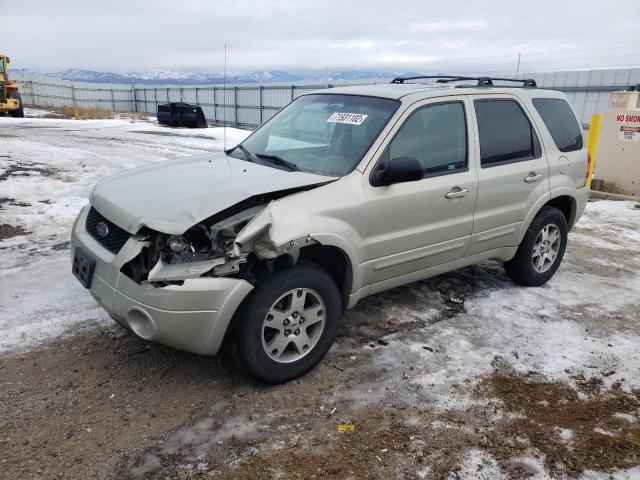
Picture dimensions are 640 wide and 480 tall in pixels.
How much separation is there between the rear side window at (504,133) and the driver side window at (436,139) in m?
0.24

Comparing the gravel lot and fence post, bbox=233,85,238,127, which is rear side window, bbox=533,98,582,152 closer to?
the gravel lot

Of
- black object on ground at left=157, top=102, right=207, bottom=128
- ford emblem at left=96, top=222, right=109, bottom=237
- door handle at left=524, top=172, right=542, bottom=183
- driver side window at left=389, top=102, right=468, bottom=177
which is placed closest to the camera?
ford emblem at left=96, top=222, right=109, bottom=237

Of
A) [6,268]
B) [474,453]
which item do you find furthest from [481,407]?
[6,268]

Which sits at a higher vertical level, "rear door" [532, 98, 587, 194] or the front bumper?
"rear door" [532, 98, 587, 194]

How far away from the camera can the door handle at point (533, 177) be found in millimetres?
4740

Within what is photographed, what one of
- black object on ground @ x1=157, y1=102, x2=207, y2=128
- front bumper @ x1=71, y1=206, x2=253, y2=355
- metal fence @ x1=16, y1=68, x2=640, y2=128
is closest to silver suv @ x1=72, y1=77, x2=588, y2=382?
front bumper @ x1=71, y1=206, x2=253, y2=355

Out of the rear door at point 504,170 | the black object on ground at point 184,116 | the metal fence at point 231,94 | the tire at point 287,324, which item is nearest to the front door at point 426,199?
the rear door at point 504,170

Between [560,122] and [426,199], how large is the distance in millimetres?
2131

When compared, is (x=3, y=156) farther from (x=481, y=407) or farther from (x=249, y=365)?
(x=481, y=407)

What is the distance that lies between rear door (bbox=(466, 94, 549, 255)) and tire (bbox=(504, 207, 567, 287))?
9.1 inches

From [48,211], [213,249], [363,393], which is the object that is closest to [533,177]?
[363,393]

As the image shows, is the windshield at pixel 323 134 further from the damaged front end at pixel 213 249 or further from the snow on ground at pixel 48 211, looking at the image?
the snow on ground at pixel 48 211

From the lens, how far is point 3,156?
11586mm

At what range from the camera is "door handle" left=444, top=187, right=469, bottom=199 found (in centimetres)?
410
